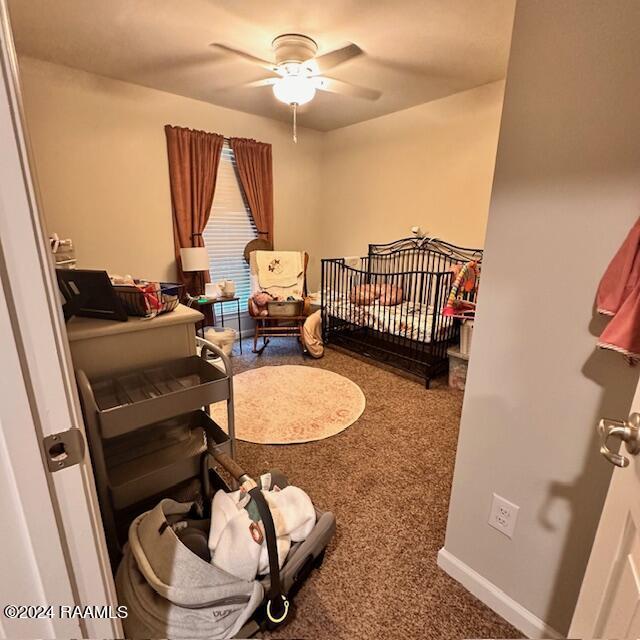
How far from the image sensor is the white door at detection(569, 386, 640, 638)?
0.59 meters

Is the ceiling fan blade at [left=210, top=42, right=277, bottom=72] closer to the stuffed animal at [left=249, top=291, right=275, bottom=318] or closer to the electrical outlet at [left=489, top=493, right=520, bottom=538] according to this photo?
the stuffed animal at [left=249, top=291, right=275, bottom=318]

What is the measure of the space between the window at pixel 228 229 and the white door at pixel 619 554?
12.5ft

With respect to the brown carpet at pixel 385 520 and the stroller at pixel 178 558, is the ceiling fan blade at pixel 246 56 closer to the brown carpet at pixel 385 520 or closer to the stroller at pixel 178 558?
the stroller at pixel 178 558

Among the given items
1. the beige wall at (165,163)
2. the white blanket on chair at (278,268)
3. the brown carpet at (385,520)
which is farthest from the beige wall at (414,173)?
the brown carpet at (385,520)

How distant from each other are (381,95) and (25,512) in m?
3.80

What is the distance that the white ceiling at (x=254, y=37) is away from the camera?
1.97 metres

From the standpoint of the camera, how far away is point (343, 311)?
371 centimetres

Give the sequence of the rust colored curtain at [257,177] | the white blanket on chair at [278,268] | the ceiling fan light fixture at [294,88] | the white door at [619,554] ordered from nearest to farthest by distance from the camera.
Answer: the white door at [619,554], the ceiling fan light fixture at [294,88], the rust colored curtain at [257,177], the white blanket on chair at [278,268]

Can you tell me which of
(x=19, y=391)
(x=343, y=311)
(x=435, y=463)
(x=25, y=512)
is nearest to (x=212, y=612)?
(x=25, y=512)

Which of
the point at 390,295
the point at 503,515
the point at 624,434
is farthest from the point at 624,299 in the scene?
the point at 390,295

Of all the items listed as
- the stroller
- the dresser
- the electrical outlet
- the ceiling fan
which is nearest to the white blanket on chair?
the ceiling fan

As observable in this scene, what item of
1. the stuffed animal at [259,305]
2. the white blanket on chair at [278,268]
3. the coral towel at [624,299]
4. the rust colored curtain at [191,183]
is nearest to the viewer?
the coral towel at [624,299]

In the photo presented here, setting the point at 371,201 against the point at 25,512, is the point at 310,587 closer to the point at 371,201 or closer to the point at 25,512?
the point at 25,512

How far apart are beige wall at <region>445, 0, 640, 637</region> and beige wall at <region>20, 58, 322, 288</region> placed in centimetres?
294
